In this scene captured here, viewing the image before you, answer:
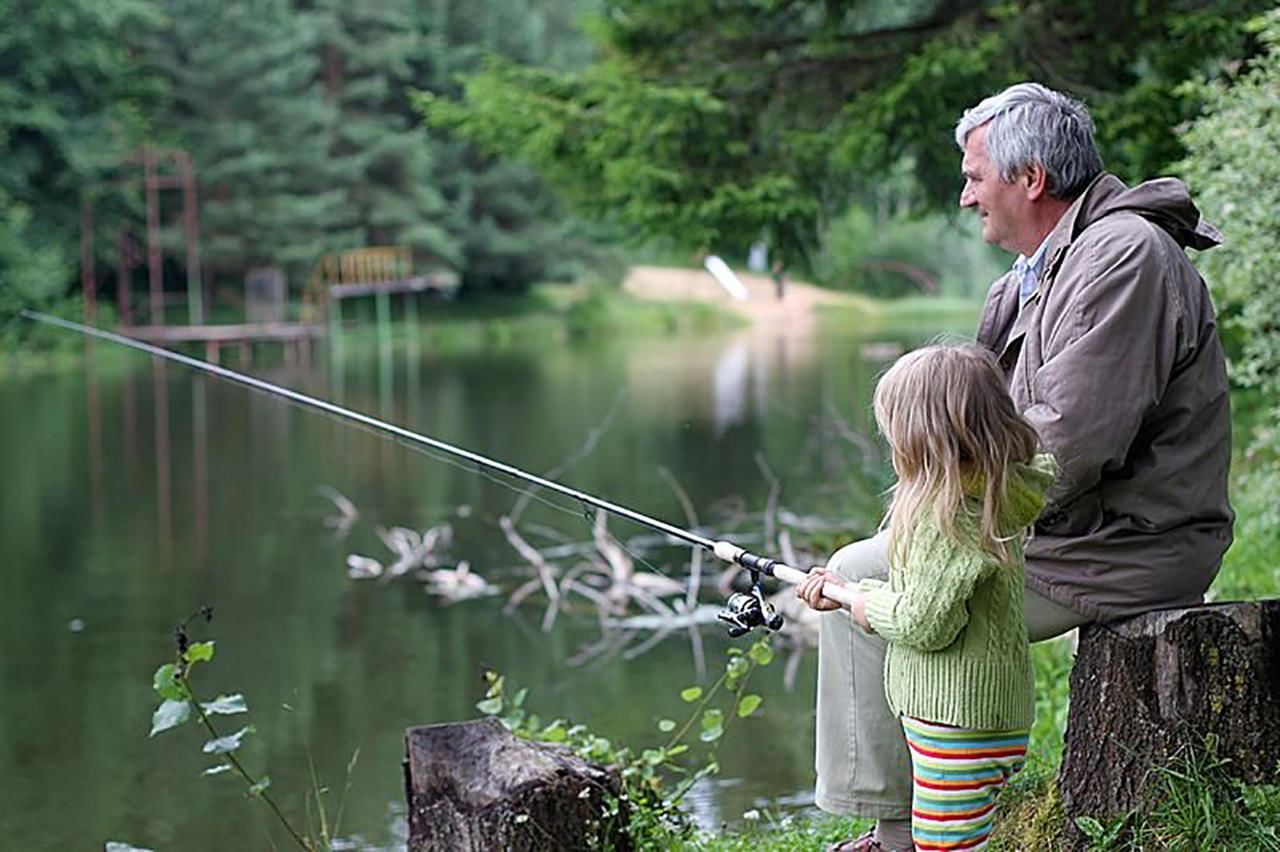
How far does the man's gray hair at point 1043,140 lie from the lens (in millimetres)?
3016

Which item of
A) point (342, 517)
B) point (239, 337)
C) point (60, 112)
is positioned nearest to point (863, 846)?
point (342, 517)

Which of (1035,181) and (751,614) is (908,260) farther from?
(751,614)

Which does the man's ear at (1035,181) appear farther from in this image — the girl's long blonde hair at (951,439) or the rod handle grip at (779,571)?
the rod handle grip at (779,571)

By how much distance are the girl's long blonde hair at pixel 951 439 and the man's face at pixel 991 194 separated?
524 millimetres

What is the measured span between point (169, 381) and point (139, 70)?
9830 mm

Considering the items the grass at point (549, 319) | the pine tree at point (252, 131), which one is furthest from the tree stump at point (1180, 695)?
the pine tree at point (252, 131)

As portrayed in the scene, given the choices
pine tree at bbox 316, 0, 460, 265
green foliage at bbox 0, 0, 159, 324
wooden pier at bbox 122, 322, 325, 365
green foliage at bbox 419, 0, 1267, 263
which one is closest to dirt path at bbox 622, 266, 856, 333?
pine tree at bbox 316, 0, 460, 265

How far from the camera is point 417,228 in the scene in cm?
3181

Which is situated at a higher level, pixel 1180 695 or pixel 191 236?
pixel 191 236

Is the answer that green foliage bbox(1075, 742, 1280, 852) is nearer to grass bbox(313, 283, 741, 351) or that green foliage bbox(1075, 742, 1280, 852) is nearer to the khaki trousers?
the khaki trousers

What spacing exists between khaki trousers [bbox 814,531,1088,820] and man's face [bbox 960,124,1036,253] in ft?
1.91

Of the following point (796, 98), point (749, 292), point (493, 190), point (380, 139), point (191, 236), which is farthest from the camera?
point (749, 292)

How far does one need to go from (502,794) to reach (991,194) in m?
1.32

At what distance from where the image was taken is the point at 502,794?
10.5 feet
